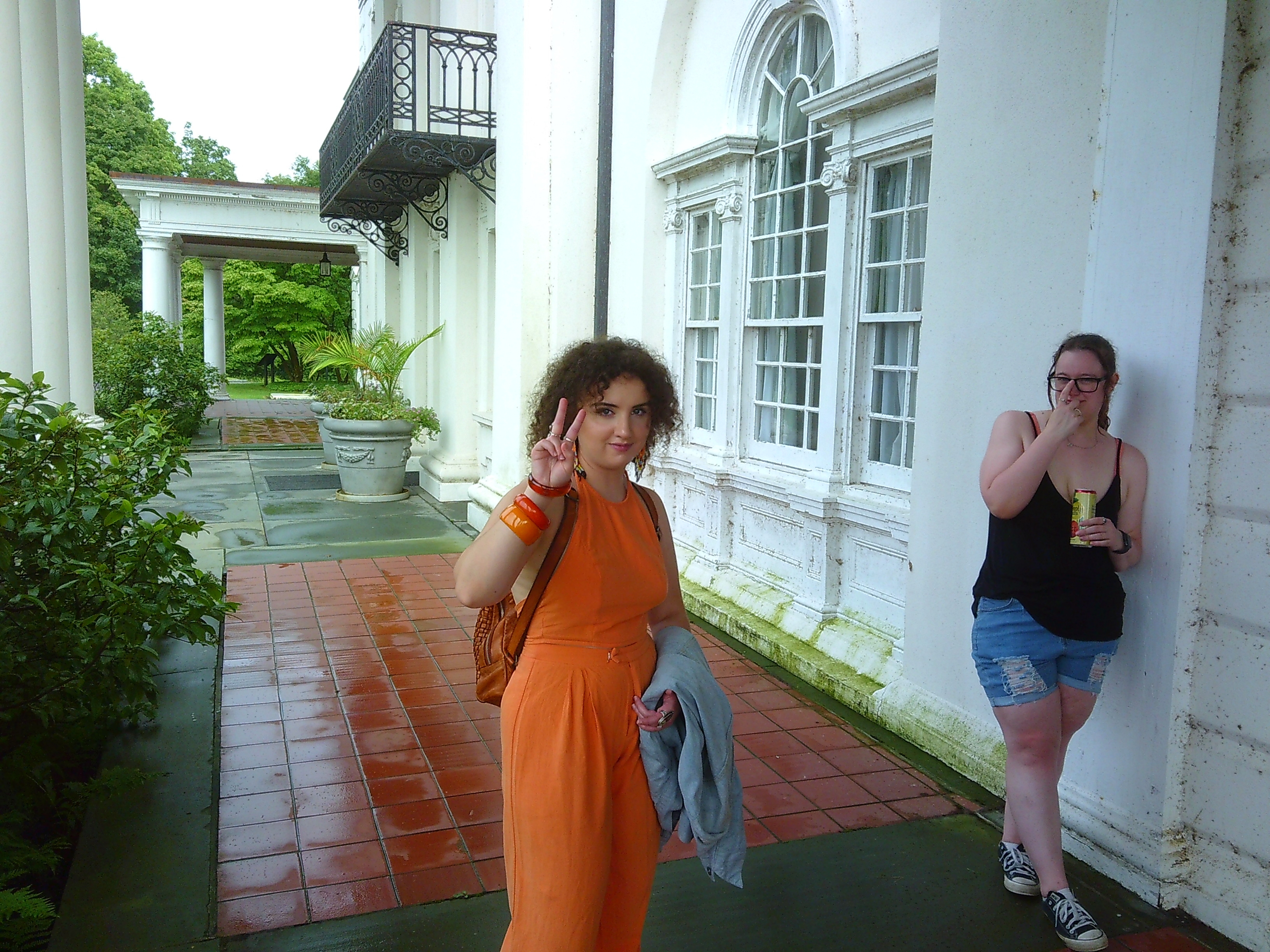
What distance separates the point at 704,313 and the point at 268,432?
15224mm

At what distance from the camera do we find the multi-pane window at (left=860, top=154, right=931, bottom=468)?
5.36 metres

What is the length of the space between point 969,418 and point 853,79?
2346mm

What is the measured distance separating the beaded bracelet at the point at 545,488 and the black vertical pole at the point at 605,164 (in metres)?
6.23

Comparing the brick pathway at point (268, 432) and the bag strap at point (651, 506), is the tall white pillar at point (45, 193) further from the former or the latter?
the brick pathway at point (268, 432)

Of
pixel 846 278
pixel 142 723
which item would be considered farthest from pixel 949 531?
pixel 142 723

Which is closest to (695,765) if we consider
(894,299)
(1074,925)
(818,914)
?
(818,914)

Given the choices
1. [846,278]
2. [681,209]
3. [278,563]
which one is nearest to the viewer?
[846,278]

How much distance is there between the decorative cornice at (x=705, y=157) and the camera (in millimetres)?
6785

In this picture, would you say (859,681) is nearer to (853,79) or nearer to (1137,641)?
(1137,641)

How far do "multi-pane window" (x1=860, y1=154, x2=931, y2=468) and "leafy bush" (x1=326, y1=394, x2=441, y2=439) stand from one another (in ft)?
24.7

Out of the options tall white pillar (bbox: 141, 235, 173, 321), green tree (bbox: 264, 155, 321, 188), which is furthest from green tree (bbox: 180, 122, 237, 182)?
tall white pillar (bbox: 141, 235, 173, 321)

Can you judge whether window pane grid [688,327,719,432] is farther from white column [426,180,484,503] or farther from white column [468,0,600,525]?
white column [426,180,484,503]

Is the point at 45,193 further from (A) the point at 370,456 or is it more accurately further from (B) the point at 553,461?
(B) the point at 553,461

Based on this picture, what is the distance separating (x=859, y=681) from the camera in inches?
209
